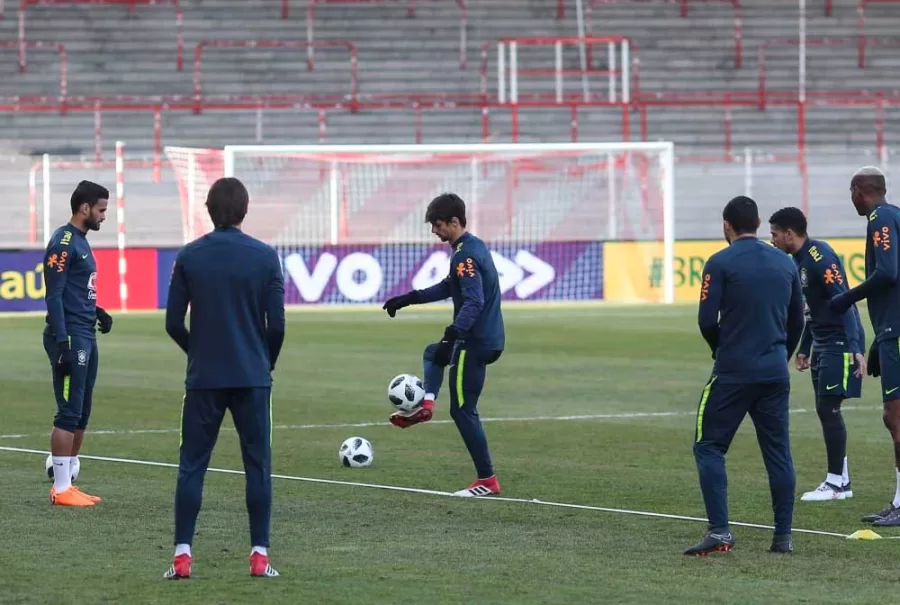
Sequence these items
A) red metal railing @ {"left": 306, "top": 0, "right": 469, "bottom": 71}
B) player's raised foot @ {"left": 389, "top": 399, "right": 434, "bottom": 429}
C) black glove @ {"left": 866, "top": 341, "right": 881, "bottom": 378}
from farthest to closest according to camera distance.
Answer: red metal railing @ {"left": 306, "top": 0, "right": 469, "bottom": 71}, player's raised foot @ {"left": 389, "top": 399, "right": 434, "bottom": 429}, black glove @ {"left": 866, "top": 341, "right": 881, "bottom": 378}

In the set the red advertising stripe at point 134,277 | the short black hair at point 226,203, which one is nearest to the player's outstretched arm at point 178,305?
the short black hair at point 226,203

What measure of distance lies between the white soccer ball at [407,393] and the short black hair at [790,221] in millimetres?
2902

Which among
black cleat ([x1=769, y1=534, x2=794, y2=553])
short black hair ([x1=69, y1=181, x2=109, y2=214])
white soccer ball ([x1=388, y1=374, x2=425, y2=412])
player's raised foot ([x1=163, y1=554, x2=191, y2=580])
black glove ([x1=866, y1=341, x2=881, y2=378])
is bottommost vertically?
black cleat ([x1=769, y1=534, x2=794, y2=553])

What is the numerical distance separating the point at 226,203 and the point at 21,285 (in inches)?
1006

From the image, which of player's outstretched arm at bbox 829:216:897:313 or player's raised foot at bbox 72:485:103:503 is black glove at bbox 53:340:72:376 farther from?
player's outstretched arm at bbox 829:216:897:313

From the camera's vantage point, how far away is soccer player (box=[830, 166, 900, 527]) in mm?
9633

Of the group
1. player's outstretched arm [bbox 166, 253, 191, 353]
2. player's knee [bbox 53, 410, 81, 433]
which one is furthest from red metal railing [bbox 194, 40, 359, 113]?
player's outstretched arm [bbox 166, 253, 191, 353]

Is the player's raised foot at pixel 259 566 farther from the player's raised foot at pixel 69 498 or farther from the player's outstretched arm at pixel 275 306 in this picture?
the player's raised foot at pixel 69 498

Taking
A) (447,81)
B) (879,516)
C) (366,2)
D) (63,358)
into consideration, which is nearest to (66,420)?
(63,358)

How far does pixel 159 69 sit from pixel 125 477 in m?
28.7

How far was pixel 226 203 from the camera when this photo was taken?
25.5 ft

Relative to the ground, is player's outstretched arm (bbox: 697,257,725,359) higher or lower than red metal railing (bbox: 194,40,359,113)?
lower

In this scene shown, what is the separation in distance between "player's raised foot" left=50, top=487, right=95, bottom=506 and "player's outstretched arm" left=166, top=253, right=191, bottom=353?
2.83m

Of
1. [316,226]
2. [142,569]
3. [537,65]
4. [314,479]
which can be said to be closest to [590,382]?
[314,479]
